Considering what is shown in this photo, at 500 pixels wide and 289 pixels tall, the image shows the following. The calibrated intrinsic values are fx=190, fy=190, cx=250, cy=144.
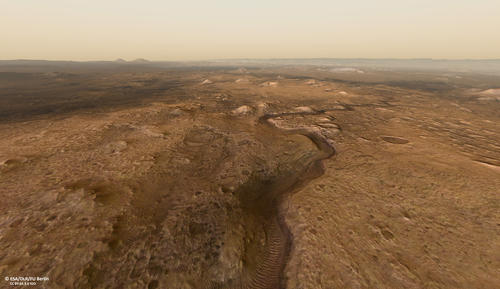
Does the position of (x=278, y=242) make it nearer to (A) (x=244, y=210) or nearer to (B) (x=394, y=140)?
(A) (x=244, y=210)

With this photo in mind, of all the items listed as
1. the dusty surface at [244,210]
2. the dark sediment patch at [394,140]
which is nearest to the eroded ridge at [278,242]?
the dusty surface at [244,210]

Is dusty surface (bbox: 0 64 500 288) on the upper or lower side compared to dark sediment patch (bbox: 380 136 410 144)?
lower

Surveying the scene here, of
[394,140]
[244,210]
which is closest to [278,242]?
[244,210]

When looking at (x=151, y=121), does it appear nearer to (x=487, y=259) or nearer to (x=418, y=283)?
(x=418, y=283)

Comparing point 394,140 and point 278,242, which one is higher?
point 394,140

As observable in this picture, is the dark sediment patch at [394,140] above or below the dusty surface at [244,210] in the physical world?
above

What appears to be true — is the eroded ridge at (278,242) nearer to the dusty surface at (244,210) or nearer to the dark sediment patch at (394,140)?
the dusty surface at (244,210)

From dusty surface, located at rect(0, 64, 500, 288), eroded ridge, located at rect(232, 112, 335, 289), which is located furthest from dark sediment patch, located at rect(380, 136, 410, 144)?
eroded ridge, located at rect(232, 112, 335, 289)

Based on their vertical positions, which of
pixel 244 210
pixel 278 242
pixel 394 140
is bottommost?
pixel 278 242

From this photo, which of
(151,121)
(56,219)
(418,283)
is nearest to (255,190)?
(418,283)

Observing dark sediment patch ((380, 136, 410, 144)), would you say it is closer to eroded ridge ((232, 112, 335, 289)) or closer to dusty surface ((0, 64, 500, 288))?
dusty surface ((0, 64, 500, 288))
